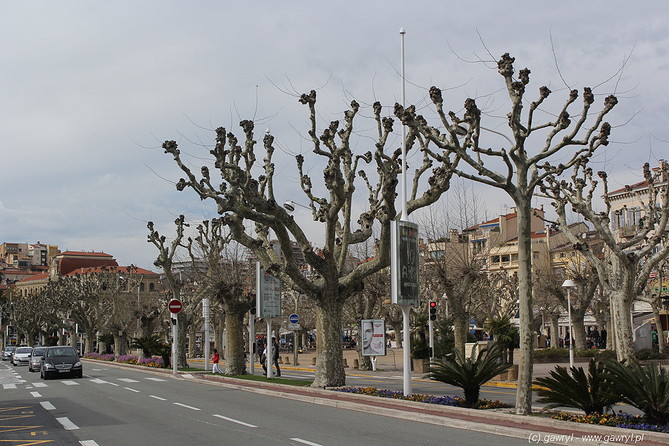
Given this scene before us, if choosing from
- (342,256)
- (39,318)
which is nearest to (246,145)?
(342,256)

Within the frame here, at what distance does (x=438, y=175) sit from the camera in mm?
21984

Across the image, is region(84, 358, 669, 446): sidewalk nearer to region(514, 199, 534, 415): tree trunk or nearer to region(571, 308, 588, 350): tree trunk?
region(514, 199, 534, 415): tree trunk

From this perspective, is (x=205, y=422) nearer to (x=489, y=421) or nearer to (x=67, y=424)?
(x=67, y=424)

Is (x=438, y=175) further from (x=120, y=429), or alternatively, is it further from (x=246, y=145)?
(x=120, y=429)

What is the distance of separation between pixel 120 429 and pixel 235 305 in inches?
713

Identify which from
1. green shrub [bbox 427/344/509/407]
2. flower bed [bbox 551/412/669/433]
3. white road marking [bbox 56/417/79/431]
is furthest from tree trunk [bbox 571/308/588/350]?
white road marking [bbox 56/417/79/431]

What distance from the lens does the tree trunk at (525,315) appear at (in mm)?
14867

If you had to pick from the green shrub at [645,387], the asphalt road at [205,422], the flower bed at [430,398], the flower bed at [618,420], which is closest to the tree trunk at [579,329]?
the flower bed at [430,398]

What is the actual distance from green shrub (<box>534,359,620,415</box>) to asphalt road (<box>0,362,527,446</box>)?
1.79 meters

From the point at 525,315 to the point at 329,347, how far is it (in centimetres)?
948

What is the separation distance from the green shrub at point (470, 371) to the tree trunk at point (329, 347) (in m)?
6.03

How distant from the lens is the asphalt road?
12992mm

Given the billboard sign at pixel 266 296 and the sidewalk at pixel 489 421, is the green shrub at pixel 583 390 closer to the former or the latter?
the sidewalk at pixel 489 421

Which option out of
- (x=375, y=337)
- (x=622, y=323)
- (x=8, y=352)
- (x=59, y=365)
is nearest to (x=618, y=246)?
(x=622, y=323)
